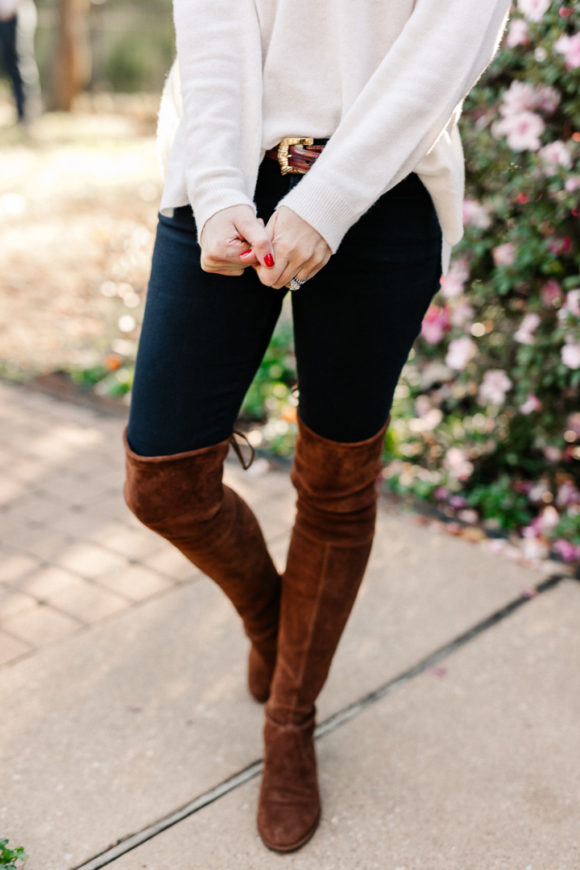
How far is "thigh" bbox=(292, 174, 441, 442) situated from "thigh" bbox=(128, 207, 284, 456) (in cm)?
9

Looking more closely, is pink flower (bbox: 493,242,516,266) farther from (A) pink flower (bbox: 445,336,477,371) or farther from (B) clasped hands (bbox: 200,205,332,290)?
(B) clasped hands (bbox: 200,205,332,290)

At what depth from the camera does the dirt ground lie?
4.80m

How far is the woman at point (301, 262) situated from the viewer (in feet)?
4.63

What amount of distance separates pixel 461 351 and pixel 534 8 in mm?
1050

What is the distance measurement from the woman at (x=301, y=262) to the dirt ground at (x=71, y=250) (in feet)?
9.67

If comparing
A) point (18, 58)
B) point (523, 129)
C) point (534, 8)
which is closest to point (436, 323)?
point (523, 129)

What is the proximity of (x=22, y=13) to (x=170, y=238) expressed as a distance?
9.48m

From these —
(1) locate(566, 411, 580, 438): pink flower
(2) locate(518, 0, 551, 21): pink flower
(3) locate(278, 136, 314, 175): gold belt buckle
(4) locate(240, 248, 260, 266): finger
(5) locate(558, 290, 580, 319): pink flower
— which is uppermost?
(2) locate(518, 0, 551, 21): pink flower

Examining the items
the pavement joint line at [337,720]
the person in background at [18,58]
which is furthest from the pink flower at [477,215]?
the person in background at [18,58]

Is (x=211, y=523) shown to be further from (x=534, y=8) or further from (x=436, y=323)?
(x=534, y=8)

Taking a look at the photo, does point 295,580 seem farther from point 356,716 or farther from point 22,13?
point 22,13

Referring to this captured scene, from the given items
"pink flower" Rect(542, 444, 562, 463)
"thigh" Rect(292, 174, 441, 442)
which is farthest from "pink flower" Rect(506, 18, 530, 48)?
"thigh" Rect(292, 174, 441, 442)

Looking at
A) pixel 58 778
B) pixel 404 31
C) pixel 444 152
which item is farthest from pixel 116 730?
pixel 404 31

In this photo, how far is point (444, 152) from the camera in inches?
60.7
